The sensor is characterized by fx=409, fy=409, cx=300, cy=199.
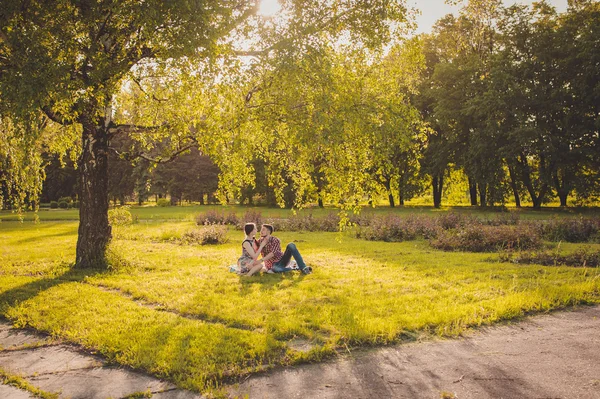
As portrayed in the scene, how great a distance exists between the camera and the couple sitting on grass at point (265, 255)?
32.7 feet

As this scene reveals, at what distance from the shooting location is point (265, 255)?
34.1 feet

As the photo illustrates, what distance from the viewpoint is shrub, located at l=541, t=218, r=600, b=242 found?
15.0 metres

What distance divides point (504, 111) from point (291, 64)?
29383mm

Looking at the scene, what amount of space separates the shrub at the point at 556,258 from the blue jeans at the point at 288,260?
5.71m

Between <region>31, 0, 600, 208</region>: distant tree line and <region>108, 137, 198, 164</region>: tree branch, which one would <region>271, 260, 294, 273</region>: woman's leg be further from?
<region>108, 137, 198, 164</region>: tree branch

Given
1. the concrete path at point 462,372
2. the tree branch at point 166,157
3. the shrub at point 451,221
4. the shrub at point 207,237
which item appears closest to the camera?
the concrete path at point 462,372

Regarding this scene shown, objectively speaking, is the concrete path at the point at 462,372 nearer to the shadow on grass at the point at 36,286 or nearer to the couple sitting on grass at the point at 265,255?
the couple sitting on grass at the point at 265,255

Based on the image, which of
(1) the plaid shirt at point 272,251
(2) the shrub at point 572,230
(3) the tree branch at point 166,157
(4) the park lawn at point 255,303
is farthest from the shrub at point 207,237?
(2) the shrub at point 572,230

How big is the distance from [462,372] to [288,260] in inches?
243

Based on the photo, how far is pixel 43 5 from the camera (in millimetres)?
7406

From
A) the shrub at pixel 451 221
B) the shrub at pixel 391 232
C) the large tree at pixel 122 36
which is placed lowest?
the shrub at pixel 391 232

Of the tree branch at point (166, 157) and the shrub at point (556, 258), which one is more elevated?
the tree branch at point (166, 157)

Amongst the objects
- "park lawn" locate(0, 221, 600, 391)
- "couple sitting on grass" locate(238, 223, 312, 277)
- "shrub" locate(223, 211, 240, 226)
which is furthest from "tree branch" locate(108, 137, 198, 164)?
"shrub" locate(223, 211, 240, 226)

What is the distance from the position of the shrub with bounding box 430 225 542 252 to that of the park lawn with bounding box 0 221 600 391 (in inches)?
49.4
